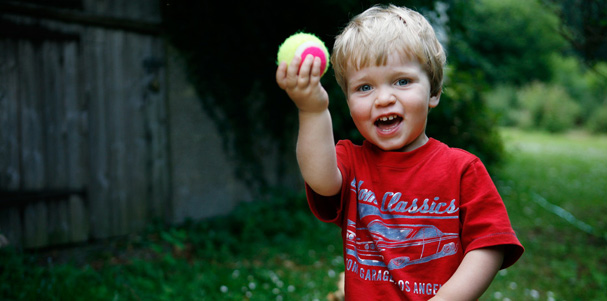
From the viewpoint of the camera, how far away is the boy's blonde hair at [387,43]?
4.16 feet

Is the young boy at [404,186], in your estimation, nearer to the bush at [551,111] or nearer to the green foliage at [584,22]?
the green foliage at [584,22]

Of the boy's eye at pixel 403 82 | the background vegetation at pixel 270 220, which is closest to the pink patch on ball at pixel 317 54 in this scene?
the boy's eye at pixel 403 82

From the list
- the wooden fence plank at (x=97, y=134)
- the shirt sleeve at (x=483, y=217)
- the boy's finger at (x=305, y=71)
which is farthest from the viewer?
the wooden fence plank at (x=97, y=134)

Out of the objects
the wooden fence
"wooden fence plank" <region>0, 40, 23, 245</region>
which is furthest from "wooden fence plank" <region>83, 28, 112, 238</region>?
"wooden fence plank" <region>0, 40, 23, 245</region>

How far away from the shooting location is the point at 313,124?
1.20m

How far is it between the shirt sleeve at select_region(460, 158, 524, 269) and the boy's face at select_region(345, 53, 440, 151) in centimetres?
20

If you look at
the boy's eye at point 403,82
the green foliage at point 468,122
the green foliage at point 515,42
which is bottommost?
the green foliage at point 468,122

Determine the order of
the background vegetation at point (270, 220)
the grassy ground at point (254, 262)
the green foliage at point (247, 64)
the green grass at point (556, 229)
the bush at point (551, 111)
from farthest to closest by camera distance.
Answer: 1. the bush at point (551, 111)
2. the green foliage at point (247, 64)
3. the green grass at point (556, 229)
4. the background vegetation at point (270, 220)
5. the grassy ground at point (254, 262)

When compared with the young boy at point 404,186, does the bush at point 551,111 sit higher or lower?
lower

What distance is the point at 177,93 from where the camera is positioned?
4.74m

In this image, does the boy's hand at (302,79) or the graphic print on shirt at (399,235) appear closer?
the boy's hand at (302,79)

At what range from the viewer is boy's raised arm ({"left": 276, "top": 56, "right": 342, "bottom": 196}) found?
1102mm

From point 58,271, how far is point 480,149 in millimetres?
6429

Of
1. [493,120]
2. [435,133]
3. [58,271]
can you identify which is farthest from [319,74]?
[493,120]
